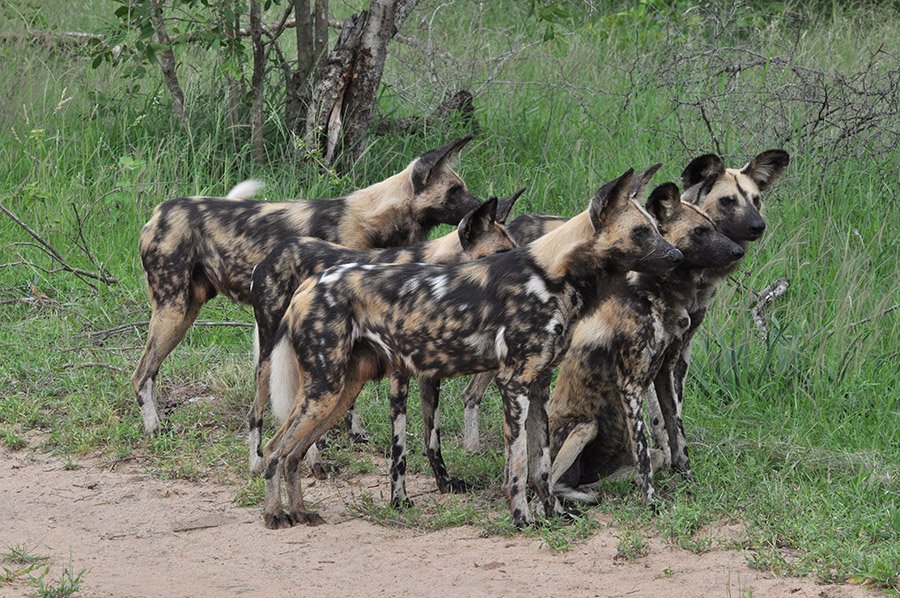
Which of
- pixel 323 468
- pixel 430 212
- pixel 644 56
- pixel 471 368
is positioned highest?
pixel 644 56

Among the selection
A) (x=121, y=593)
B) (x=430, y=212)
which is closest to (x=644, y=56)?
(x=430, y=212)

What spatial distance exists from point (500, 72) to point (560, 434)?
431cm

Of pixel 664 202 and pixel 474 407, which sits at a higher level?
pixel 664 202

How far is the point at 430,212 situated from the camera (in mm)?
5250

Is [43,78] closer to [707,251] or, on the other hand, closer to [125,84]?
[125,84]

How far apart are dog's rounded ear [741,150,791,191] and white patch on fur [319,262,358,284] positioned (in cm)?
174

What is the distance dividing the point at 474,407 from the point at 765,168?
1.54 metres

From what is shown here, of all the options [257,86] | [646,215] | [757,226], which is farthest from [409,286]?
[257,86]

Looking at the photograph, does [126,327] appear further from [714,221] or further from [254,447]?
[714,221]

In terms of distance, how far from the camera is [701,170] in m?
4.79

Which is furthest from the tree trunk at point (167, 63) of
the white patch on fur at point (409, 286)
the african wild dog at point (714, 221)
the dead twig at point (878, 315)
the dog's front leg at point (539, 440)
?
the dead twig at point (878, 315)

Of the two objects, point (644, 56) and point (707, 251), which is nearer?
point (707, 251)

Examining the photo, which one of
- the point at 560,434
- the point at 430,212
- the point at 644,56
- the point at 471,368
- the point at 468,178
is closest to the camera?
the point at 471,368

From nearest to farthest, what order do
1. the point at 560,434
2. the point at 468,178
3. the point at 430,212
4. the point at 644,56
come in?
the point at 560,434, the point at 430,212, the point at 468,178, the point at 644,56
